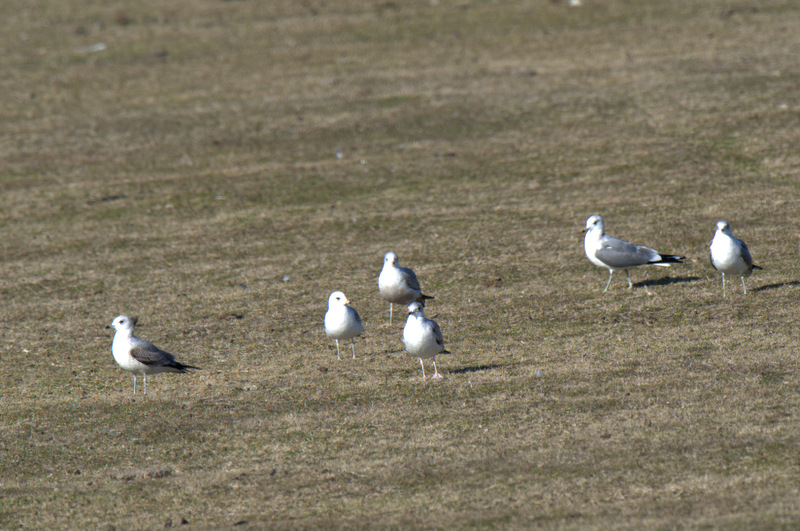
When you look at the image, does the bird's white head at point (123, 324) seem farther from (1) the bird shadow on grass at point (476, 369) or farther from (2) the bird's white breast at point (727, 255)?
(2) the bird's white breast at point (727, 255)

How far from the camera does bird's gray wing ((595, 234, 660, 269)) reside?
51.3 ft

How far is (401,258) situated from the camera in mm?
18672

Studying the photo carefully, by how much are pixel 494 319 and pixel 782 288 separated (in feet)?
14.8

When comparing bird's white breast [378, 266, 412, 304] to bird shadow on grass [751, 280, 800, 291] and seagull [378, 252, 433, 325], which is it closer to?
seagull [378, 252, 433, 325]

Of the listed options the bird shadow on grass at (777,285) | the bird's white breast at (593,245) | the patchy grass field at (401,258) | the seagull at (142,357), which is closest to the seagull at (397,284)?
the patchy grass field at (401,258)

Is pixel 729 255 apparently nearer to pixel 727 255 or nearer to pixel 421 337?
pixel 727 255

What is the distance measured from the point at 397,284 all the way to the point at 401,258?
378cm

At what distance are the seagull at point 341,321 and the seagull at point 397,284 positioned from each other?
1529 mm

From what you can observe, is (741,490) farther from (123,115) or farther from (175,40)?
(175,40)

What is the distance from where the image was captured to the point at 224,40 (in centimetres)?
3544

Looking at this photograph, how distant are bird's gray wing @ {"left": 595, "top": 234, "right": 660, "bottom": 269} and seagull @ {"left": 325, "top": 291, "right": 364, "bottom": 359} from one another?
15.2 feet

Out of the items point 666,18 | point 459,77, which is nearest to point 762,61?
point 666,18

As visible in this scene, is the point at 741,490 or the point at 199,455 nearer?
the point at 741,490

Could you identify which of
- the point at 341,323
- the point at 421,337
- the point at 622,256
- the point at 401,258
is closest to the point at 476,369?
the point at 421,337
